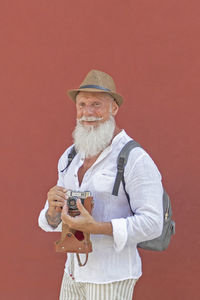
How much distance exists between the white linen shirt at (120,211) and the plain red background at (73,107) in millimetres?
780

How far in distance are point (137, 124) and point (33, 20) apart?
3.41 feet

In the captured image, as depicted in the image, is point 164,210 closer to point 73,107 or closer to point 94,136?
point 94,136

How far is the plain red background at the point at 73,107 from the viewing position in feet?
9.09

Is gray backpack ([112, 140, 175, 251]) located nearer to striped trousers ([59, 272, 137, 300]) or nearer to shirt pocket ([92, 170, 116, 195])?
shirt pocket ([92, 170, 116, 195])

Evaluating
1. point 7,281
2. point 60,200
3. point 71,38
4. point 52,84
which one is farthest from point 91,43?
point 7,281

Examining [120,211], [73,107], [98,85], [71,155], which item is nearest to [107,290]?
[120,211]

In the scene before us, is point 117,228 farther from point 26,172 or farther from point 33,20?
point 33,20

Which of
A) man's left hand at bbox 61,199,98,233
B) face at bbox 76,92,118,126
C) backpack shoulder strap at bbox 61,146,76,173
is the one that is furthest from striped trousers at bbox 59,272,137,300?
face at bbox 76,92,118,126

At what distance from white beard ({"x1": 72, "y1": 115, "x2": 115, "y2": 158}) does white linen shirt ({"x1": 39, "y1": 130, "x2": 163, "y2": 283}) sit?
40mm

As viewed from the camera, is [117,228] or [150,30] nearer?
[117,228]

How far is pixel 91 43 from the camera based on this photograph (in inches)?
114

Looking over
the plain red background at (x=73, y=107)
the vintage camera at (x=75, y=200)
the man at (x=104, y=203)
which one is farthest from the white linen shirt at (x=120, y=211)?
the plain red background at (x=73, y=107)

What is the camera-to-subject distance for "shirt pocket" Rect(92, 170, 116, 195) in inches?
77.7

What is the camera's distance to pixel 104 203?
200 cm
